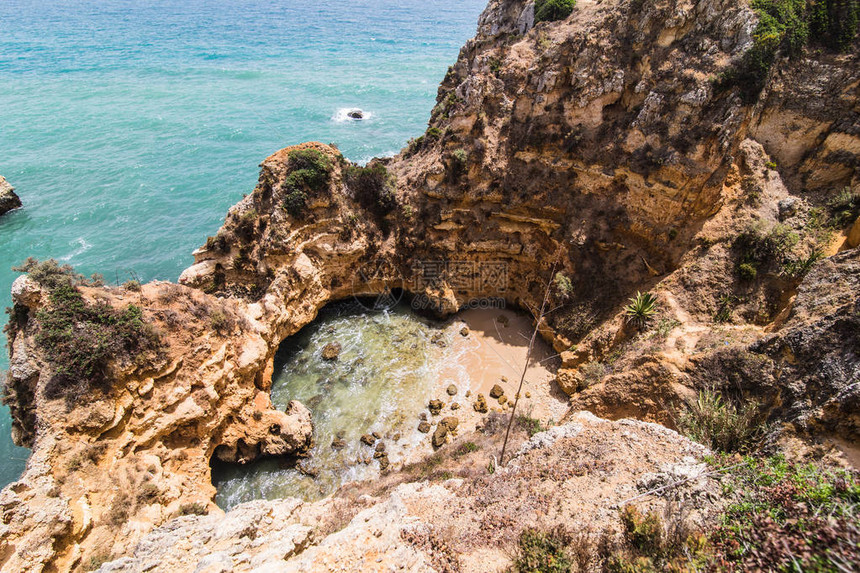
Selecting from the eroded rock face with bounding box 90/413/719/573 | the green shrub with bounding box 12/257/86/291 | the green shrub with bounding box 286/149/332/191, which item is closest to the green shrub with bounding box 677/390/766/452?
the eroded rock face with bounding box 90/413/719/573

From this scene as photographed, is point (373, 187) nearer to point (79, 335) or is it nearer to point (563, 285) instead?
point (563, 285)

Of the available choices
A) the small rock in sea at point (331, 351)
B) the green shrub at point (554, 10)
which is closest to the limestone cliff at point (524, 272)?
the green shrub at point (554, 10)

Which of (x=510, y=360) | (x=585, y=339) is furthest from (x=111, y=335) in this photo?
(x=585, y=339)

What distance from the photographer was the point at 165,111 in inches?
2104

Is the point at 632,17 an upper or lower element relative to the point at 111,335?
upper

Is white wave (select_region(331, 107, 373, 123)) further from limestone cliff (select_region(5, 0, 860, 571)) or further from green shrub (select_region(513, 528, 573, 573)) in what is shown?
green shrub (select_region(513, 528, 573, 573))

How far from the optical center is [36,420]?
13430mm

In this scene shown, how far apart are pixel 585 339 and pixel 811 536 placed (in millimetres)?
16233

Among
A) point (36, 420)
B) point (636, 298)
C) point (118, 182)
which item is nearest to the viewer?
point (36, 420)

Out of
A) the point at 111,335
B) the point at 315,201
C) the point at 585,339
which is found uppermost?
the point at 315,201

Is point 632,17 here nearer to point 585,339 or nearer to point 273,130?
point 585,339

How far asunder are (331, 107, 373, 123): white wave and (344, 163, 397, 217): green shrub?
3285 centimetres

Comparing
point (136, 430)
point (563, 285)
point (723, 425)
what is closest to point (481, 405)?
point (563, 285)

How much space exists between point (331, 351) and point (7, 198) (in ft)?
120
